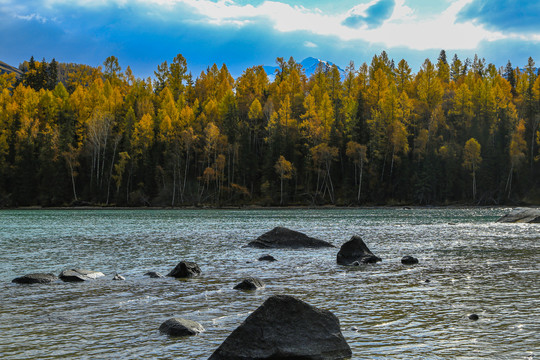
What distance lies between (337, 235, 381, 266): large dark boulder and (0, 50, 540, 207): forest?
237 ft

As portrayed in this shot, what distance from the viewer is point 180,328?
32.7 feet

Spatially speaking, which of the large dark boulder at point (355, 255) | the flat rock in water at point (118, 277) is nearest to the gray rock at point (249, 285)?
the flat rock in water at point (118, 277)

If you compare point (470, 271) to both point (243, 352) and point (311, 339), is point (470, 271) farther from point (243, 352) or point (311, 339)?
point (243, 352)

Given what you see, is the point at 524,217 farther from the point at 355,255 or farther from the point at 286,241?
the point at 355,255

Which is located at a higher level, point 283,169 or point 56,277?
point 283,169

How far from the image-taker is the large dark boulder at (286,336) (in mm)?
8323

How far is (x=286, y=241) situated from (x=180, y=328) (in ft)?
65.2

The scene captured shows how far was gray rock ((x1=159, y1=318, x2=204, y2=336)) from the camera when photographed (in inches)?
391

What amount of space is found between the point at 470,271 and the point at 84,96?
118095mm

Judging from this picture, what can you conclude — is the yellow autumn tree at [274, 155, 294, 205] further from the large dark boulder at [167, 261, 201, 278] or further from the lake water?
the large dark boulder at [167, 261, 201, 278]

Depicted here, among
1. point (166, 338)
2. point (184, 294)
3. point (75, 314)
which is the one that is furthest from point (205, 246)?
point (166, 338)

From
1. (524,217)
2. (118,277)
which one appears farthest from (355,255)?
(524,217)

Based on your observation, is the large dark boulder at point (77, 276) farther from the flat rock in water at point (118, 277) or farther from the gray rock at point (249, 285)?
the gray rock at point (249, 285)

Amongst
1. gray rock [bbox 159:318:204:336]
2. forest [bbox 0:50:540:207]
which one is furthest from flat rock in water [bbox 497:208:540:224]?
gray rock [bbox 159:318:204:336]
